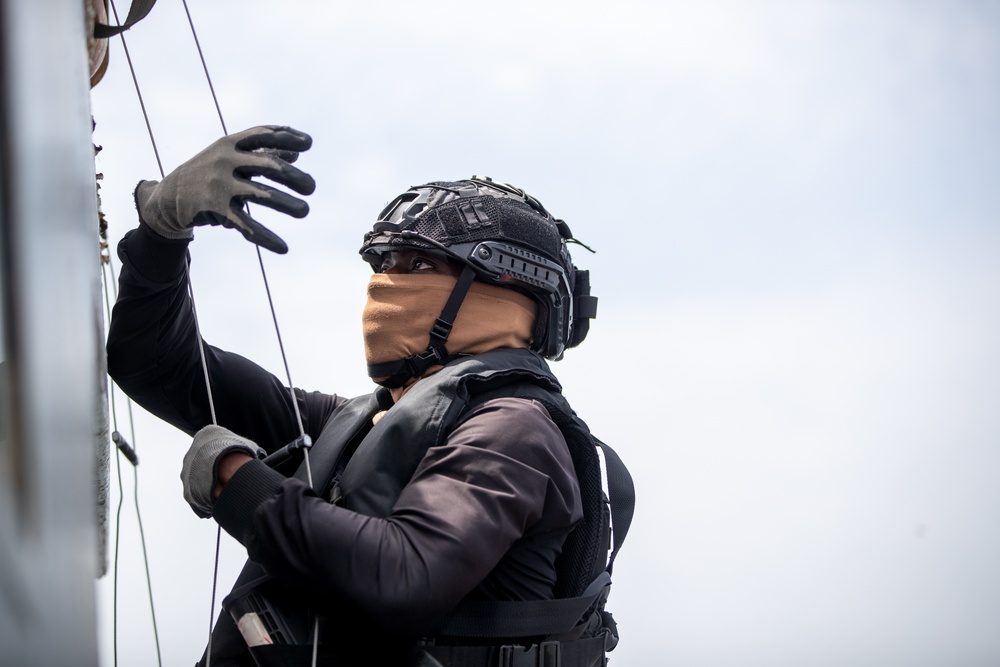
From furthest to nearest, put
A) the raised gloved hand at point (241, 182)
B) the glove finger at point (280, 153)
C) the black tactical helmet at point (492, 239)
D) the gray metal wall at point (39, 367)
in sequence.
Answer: the black tactical helmet at point (492, 239), the glove finger at point (280, 153), the raised gloved hand at point (241, 182), the gray metal wall at point (39, 367)

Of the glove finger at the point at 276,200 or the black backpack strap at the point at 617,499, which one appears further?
the black backpack strap at the point at 617,499

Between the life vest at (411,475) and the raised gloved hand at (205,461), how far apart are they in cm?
26

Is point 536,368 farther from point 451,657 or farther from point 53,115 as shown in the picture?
point 53,115

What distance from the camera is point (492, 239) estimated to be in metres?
3.16

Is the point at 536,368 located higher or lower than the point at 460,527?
higher

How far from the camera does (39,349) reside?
1.99 feet

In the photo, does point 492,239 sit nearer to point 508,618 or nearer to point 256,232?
point 256,232

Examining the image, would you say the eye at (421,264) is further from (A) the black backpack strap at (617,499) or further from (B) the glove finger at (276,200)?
(A) the black backpack strap at (617,499)

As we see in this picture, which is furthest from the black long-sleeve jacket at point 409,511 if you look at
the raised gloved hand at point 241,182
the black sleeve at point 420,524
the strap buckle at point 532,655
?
the raised gloved hand at point 241,182

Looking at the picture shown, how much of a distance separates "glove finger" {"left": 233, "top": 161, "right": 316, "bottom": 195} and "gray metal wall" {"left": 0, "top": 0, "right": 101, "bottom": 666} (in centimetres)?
185

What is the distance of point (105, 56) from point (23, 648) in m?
2.62

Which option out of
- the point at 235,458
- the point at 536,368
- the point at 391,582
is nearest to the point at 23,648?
the point at 391,582

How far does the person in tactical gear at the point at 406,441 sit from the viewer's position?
7.59 feet

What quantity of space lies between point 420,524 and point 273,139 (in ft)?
3.61
